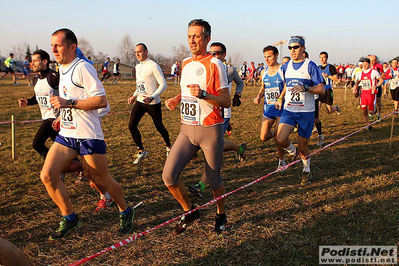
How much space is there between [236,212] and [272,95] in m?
2.76

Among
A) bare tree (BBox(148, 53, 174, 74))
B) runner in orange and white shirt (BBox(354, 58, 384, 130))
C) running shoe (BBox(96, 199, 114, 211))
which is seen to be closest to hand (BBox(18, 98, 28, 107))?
running shoe (BBox(96, 199, 114, 211))

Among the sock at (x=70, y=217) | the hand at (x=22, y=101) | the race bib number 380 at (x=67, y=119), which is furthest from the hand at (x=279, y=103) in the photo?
the hand at (x=22, y=101)

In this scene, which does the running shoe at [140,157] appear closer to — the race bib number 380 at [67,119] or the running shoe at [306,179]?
the race bib number 380 at [67,119]

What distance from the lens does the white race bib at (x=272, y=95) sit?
6129 millimetres

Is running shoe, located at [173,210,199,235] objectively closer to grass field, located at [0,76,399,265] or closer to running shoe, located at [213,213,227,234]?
grass field, located at [0,76,399,265]

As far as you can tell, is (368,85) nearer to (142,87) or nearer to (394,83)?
(394,83)

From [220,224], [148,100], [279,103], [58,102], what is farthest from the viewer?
[148,100]

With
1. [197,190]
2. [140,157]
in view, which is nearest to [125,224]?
[197,190]

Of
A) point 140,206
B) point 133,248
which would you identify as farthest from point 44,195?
point 133,248

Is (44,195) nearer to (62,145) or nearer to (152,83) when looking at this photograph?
(62,145)

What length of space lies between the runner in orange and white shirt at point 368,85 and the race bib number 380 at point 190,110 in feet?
26.1

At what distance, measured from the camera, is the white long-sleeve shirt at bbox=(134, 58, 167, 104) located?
20.9ft

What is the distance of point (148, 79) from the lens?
21.1 feet

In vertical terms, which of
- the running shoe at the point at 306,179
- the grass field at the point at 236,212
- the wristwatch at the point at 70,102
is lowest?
the grass field at the point at 236,212
